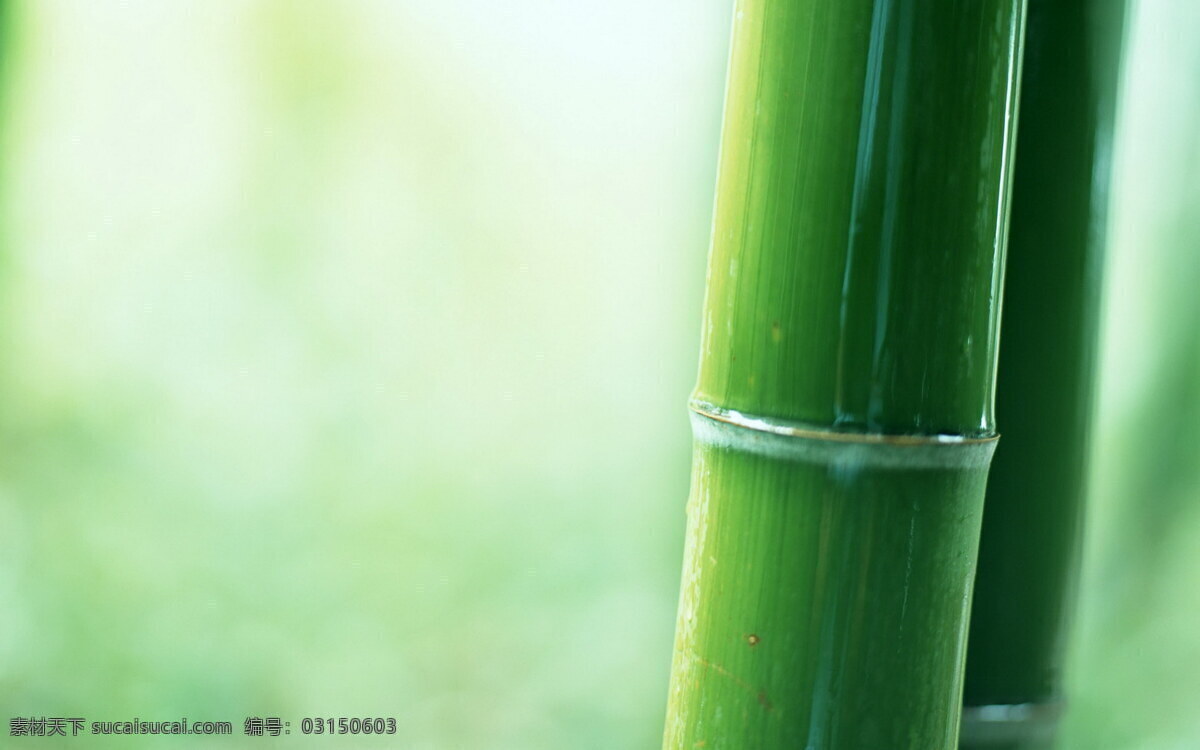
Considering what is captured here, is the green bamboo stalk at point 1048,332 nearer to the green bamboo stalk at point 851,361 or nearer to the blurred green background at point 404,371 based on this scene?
the green bamboo stalk at point 851,361

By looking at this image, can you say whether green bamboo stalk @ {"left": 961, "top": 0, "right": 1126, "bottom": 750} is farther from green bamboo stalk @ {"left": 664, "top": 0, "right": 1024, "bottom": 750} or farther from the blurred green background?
the blurred green background

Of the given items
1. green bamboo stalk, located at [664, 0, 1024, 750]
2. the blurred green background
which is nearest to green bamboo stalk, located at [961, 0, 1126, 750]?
green bamboo stalk, located at [664, 0, 1024, 750]

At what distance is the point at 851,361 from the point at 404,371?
56 centimetres

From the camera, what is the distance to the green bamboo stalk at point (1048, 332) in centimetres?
52

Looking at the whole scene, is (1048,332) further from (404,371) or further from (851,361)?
(404,371)

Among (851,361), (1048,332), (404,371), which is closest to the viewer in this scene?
(851,361)

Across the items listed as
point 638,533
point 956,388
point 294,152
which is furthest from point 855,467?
point 294,152

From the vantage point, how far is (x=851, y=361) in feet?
1.22

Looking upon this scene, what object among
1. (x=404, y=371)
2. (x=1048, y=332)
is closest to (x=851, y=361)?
(x=1048, y=332)

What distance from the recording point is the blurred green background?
A: 834 mm

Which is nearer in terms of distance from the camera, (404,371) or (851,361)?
(851,361)

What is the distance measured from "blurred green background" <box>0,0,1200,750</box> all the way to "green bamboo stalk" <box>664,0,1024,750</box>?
0.46 m

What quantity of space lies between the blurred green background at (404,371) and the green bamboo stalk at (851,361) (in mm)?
456

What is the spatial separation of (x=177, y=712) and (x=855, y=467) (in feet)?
2.33
